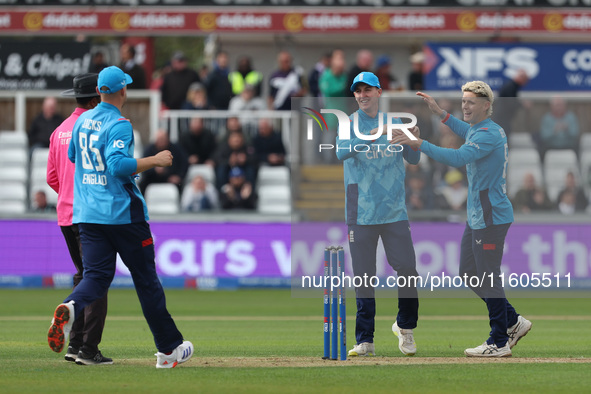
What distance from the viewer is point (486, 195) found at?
10.4m

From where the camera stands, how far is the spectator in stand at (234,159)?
821 inches

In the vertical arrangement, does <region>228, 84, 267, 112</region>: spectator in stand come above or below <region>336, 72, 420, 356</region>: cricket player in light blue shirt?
above

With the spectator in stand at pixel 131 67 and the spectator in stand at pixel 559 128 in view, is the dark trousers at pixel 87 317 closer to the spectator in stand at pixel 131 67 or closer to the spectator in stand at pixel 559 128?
the spectator in stand at pixel 559 128

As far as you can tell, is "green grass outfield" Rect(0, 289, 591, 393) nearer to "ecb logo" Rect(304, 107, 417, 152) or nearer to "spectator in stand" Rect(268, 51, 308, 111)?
"ecb logo" Rect(304, 107, 417, 152)

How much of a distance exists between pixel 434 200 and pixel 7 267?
30.7 ft

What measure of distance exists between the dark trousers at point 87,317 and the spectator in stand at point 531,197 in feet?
27.2

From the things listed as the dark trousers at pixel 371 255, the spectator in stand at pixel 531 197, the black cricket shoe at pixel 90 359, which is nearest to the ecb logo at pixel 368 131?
the dark trousers at pixel 371 255

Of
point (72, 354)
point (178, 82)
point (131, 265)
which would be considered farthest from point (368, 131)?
point (178, 82)

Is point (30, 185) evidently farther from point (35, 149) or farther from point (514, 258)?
point (514, 258)

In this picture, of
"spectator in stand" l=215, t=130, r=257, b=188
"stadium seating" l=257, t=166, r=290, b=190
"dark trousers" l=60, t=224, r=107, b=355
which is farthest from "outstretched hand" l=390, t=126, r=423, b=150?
"stadium seating" l=257, t=166, r=290, b=190

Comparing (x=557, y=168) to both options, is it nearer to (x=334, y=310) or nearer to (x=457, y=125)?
(x=457, y=125)

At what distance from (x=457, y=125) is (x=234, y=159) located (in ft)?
→ 34.9

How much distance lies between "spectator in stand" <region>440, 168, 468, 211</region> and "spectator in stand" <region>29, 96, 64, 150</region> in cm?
1023

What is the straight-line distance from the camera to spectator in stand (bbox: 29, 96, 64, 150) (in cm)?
2167
